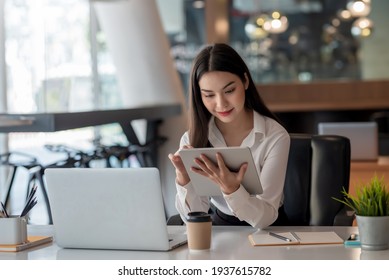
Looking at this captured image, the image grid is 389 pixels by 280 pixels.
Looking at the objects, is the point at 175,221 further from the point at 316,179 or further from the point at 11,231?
the point at 11,231

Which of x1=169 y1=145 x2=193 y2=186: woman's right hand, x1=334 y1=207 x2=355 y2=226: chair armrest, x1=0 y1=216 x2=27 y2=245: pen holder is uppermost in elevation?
x1=169 y1=145 x2=193 y2=186: woman's right hand

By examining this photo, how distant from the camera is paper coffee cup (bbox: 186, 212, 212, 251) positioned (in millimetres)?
2260

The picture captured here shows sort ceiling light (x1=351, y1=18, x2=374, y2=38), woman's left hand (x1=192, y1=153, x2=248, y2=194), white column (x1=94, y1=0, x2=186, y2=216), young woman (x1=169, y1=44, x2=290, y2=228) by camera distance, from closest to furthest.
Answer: woman's left hand (x1=192, y1=153, x2=248, y2=194) → young woman (x1=169, y1=44, x2=290, y2=228) → white column (x1=94, y1=0, x2=186, y2=216) → ceiling light (x1=351, y1=18, x2=374, y2=38)

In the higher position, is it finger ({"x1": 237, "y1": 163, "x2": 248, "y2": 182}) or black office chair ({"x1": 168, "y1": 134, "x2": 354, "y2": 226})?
finger ({"x1": 237, "y1": 163, "x2": 248, "y2": 182})

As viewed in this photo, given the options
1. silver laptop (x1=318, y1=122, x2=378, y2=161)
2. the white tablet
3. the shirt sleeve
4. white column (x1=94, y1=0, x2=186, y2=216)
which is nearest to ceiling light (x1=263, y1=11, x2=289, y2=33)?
white column (x1=94, y1=0, x2=186, y2=216)

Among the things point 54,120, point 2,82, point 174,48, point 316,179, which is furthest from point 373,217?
point 174,48

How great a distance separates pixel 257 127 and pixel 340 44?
10.1 meters

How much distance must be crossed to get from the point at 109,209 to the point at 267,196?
713 mm

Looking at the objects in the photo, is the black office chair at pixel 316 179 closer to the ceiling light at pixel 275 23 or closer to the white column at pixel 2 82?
the white column at pixel 2 82

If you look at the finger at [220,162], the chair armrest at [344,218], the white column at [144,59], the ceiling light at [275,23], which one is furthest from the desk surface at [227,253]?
the ceiling light at [275,23]

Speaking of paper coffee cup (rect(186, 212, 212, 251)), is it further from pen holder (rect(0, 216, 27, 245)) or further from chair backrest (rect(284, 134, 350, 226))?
chair backrest (rect(284, 134, 350, 226))

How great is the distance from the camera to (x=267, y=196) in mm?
2752

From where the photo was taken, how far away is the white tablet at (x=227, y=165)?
234 centimetres
